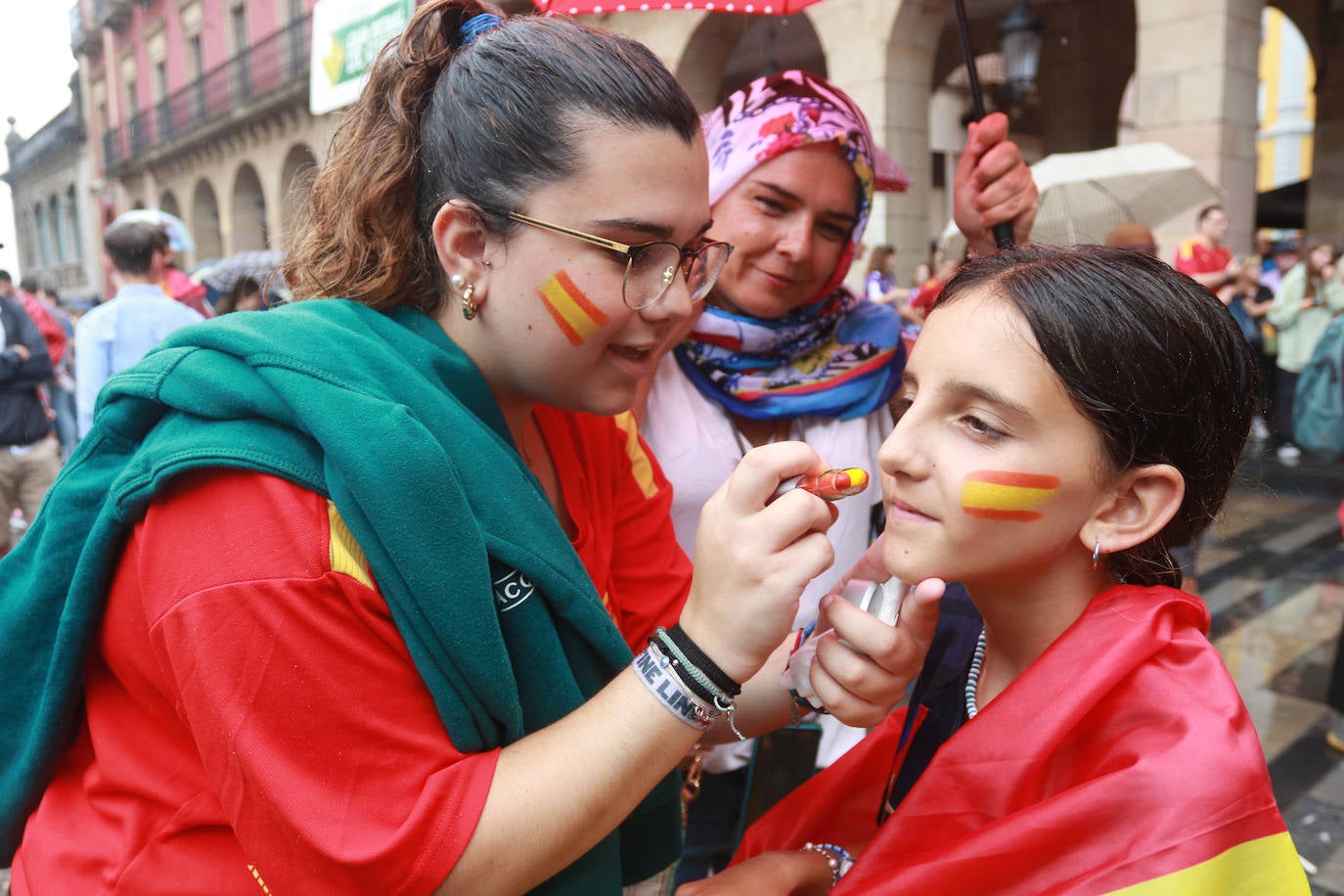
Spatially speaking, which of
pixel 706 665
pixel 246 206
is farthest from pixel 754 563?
pixel 246 206

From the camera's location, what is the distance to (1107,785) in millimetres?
1027

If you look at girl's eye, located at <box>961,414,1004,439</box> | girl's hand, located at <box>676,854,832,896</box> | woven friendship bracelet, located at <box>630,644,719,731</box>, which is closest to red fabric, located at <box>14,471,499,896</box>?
woven friendship bracelet, located at <box>630,644,719,731</box>

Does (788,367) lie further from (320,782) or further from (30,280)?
(30,280)

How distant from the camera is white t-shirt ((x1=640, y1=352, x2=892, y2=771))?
6.91 ft

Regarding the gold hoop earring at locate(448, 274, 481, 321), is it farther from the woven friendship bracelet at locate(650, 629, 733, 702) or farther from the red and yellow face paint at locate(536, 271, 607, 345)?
the woven friendship bracelet at locate(650, 629, 733, 702)

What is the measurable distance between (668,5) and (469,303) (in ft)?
4.10

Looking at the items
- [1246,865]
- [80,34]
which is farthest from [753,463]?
[80,34]

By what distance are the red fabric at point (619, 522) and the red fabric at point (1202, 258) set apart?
634cm

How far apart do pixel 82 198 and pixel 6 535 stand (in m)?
37.3

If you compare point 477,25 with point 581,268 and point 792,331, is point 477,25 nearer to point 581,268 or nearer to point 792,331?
point 581,268

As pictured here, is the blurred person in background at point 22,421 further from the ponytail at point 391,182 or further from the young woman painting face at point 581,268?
the young woman painting face at point 581,268

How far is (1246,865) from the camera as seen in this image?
101 cm

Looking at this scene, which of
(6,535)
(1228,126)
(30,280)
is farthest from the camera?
(30,280)

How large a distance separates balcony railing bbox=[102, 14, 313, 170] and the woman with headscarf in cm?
1900
